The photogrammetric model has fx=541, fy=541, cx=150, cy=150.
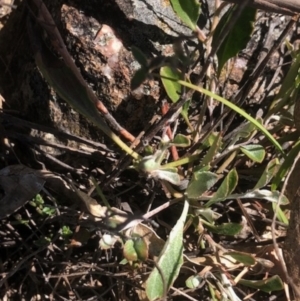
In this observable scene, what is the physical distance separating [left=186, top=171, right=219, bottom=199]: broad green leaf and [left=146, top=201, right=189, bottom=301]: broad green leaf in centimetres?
10

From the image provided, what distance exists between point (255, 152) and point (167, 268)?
0.38 meters

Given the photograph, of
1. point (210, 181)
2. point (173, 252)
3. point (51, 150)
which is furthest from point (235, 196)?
point (51, 150)

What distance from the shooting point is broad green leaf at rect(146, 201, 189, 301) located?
134cm

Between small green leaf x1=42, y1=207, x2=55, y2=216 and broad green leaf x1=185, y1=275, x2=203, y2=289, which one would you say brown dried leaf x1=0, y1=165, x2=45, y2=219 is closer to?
small green leaf x1=42, y1=207, x2=55, y2=216

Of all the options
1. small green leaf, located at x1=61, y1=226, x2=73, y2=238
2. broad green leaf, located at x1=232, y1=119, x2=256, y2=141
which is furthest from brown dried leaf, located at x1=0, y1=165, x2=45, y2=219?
broad green leaf, located at x1=232, y1=119, x2=256, y2=141

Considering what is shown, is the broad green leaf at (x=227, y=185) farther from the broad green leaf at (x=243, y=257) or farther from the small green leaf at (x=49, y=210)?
the small green leaf at (x=49, y=210)

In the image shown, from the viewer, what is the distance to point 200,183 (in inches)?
53.7

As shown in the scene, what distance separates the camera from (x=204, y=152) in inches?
60.7

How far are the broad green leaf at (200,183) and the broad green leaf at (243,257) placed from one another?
0.21 metres

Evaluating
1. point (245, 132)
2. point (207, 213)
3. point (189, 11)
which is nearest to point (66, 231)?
point (207, 213)

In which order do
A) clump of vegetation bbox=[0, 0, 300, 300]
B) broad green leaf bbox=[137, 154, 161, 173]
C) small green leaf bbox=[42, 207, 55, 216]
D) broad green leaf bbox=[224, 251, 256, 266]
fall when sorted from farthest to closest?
small green leaf bbox=[42, 207, 55, 216] < broad green leaf bbox=[224, 251, 256, 266] < clump of vegetation bbox=[0, 0, 300, 300] < broad green leaf bbox=[137, 154, 161, 173]

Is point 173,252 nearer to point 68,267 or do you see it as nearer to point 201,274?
point 201,274

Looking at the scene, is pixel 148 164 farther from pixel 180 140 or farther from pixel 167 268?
pixel 167 268

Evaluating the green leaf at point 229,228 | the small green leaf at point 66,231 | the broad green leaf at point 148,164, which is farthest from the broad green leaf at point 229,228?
the small green leaf at point 66,231
